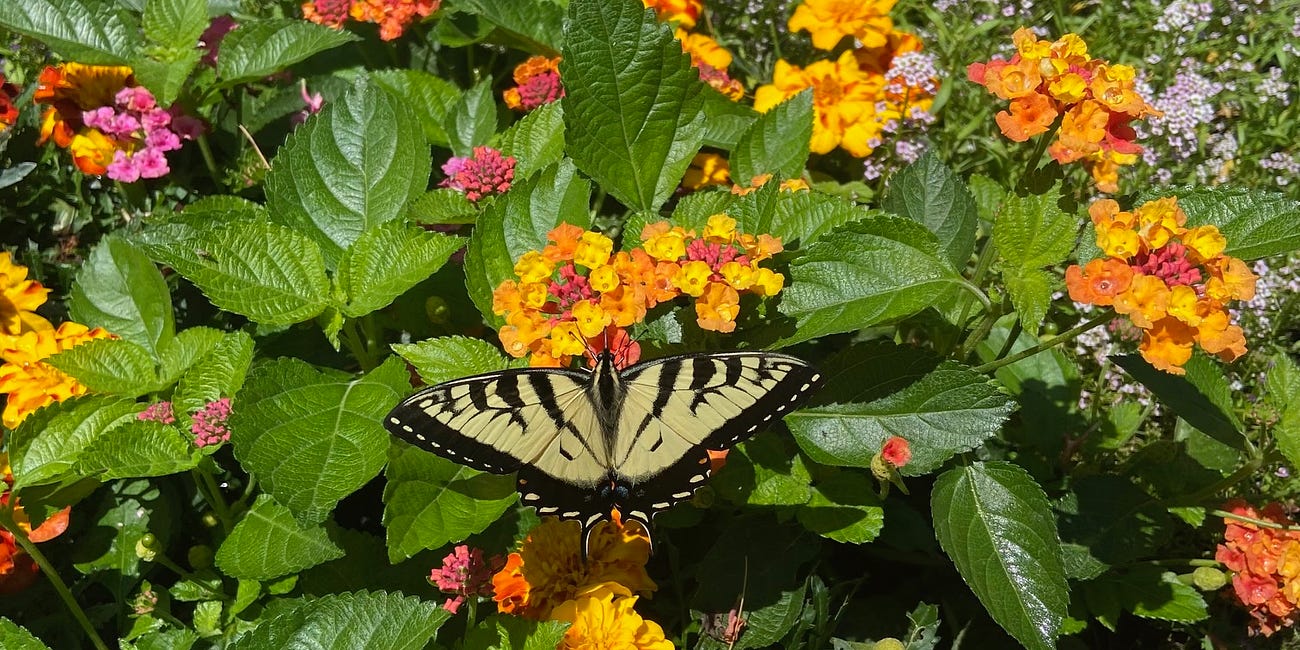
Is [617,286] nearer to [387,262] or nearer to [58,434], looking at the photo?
[387,262]

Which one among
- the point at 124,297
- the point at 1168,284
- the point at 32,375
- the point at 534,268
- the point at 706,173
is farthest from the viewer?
the point at 706,173

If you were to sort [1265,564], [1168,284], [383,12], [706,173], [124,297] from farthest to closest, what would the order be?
[706,173] → [383,12] → [124,297] → [1265,564] → [1168,284]

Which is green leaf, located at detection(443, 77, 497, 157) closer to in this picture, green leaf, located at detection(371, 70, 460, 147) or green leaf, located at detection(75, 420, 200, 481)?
green leaf, located at detection(371, 70, 460, 147)

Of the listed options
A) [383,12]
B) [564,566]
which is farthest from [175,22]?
[564,566]

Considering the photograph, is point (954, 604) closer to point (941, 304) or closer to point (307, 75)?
point (941, 304)

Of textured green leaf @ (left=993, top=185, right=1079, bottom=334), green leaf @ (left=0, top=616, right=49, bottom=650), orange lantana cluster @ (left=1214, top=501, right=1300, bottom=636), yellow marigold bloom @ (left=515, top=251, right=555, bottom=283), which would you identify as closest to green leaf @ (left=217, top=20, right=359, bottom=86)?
yellow marigold bloom @ (left=515, top=251, right=555, bottom=283)

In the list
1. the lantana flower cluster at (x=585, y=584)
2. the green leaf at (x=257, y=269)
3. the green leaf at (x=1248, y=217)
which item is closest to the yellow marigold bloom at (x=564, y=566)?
the lantana flower cluster at (x=585, y=584)
